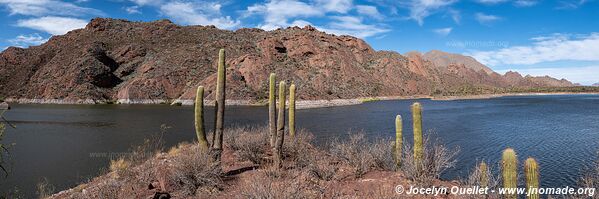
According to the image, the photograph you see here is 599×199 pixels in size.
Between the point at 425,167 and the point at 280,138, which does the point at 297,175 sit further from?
the point at 425,167

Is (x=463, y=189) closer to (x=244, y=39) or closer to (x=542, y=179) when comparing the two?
(x=542, y=179)

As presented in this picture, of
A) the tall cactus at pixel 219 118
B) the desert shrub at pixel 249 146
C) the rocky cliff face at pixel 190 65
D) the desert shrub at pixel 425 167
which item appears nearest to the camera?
the desert shrub at pixel 425 167

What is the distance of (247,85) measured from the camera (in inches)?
3386

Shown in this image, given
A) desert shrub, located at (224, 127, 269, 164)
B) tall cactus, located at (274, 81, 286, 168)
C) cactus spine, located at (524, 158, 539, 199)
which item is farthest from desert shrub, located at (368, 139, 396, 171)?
cactus spine, located at (524, 158, 539, 199)

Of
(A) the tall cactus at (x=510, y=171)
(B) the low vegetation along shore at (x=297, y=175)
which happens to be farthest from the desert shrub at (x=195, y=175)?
(A) the tall cactus at (x=510, y=171)

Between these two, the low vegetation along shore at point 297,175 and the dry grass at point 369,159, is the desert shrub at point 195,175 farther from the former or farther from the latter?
the dry grass at point 369,159

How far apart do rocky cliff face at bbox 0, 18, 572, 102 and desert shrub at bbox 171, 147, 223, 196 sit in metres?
69.4

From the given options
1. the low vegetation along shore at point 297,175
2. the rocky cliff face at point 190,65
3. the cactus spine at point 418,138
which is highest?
the rocky cliff face at point 190,65

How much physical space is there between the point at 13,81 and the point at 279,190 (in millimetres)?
128758

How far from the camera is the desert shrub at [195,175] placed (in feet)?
29.8

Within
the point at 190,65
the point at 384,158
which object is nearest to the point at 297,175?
the point at 384,158

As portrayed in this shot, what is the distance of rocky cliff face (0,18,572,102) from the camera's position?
90.2m

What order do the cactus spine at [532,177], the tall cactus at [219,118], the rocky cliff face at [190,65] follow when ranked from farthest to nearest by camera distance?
the rocky cliff face at [190,65], the tall cactus at [219,118], the cactus spine at [532,177]

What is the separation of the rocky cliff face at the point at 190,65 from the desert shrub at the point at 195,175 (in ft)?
228
